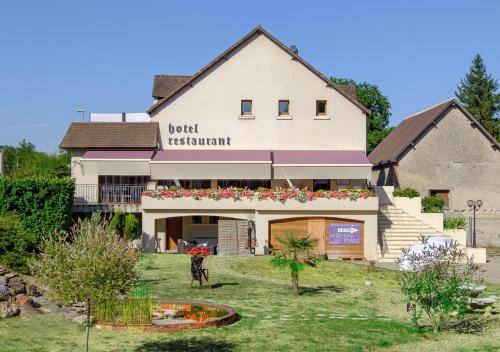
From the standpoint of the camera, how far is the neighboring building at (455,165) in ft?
151

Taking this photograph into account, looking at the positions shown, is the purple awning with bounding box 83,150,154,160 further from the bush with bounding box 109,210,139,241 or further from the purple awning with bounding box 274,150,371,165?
the purple awning with bounding box 274,150,371,165

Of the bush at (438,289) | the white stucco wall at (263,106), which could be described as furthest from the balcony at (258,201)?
the bush at (438,289)

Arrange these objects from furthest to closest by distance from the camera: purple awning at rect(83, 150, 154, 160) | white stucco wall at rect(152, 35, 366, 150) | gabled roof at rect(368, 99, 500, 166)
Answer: gabled roof at rect(368, 99, 500, 166) → white stucco wall at rect(152, 35, 366, 150) → purple awning at rect(83, 150, 154, 160)

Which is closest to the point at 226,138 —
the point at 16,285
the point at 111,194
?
the point at 111,194

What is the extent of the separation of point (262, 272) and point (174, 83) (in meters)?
22.2

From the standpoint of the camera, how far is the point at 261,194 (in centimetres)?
3766

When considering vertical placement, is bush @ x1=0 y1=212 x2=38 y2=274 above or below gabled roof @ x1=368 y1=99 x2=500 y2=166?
below

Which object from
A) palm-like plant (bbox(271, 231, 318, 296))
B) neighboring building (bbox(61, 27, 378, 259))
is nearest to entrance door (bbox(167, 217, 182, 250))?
neighboring building (bbox(61, 27, 378, 259))

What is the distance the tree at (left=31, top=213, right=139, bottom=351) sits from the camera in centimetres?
1257

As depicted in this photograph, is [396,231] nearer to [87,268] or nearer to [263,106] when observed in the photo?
[263,106]

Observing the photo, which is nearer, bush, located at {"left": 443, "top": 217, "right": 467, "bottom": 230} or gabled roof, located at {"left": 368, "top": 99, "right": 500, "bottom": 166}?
bush, located at {"left": 443, "top": 217, "right": 467, "bottom": 230}

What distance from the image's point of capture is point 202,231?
41.1 meters

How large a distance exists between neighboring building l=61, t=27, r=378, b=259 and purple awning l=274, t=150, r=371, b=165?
60mm

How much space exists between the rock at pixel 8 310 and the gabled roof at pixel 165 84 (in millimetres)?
29817
